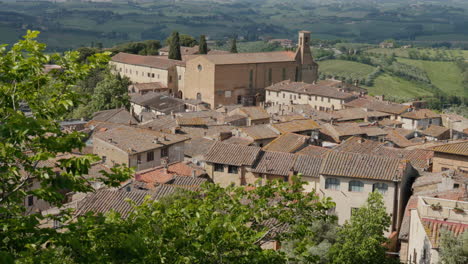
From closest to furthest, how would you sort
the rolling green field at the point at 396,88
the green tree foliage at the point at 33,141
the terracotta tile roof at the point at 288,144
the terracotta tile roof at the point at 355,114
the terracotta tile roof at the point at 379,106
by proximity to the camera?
the green tree foliage at the point at 33,141
the terracotta tile roof at the point at 288,144
the terracotta tile roof at the point at 355,114
the terracotta tile roof at the point at 379,106
the rolling green field at the point at 396,88

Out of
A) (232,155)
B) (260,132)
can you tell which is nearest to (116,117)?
(260,132)

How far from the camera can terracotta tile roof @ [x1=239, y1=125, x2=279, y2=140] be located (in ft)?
150

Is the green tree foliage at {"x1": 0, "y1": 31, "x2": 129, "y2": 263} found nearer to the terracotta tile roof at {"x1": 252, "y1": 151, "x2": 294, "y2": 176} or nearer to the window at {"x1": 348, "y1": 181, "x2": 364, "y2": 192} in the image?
the window at {"x1": 348, "y1": 181, "x2": 364, "y2": 192}

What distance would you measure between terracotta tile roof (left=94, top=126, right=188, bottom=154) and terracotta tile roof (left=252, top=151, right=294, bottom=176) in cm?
813

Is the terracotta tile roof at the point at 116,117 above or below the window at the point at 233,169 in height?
below

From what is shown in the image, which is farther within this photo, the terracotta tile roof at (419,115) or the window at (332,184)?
the terracotta tile roof at (419,115)

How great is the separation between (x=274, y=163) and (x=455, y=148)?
1023 cm

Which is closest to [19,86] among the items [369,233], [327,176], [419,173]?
[369,233]

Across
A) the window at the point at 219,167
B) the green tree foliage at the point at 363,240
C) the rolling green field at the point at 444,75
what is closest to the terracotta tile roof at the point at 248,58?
the window at the point at 219,167

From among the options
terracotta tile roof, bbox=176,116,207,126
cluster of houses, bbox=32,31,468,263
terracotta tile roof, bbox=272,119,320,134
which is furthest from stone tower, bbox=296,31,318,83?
terracotta tile roof, bbox=272,119,320,134

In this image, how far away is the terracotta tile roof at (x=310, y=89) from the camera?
253ft

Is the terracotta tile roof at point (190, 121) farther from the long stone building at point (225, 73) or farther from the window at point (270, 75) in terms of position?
the window at point (270, 75)

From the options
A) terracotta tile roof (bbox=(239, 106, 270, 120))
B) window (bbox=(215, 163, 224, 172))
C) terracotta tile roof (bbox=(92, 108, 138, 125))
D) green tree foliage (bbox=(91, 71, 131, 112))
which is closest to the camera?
window (bbox=(215, 163, 224, 172))

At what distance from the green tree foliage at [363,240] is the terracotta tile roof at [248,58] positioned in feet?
207
